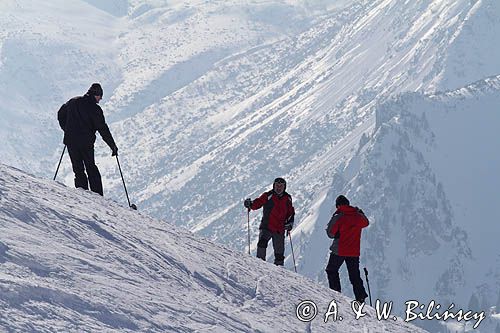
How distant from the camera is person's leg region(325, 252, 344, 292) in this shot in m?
18.7

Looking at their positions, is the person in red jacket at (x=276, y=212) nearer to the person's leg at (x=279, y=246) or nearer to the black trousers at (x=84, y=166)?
the person's leg at (x=279, y=246)

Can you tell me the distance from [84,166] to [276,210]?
362 centimetres

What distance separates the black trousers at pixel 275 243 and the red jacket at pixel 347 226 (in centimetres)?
223

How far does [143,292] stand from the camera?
1310cm

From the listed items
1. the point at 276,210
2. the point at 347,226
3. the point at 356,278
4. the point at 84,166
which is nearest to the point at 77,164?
the point at 84,166

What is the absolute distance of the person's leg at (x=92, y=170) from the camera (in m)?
18.8

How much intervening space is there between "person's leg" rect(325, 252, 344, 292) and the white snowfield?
435mm

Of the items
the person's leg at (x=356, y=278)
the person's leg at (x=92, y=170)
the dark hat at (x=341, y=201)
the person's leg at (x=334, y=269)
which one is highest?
the person's leg at (x=92, y=170)

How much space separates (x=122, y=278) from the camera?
13312 mm

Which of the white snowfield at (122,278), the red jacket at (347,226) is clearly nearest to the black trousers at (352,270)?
the red jacket at (347,226)

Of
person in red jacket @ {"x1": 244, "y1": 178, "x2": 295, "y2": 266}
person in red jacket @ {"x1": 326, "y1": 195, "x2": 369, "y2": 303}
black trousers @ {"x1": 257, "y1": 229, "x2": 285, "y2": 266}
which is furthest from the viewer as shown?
black trousers @ {"x1": 257, "y1": 229, "x2": 285, "y2": 266}

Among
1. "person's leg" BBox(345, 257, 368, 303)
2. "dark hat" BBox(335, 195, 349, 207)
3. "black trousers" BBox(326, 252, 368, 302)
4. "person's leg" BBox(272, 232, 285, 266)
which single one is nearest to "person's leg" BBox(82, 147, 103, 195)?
"person's leg" BBox(272, 232, 285, 266)

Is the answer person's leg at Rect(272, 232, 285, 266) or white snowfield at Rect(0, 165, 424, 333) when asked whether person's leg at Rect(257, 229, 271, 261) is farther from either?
white snowfield at Rect(0, 165, 424, 333)

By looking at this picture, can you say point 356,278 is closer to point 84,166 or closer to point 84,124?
point 84,166
